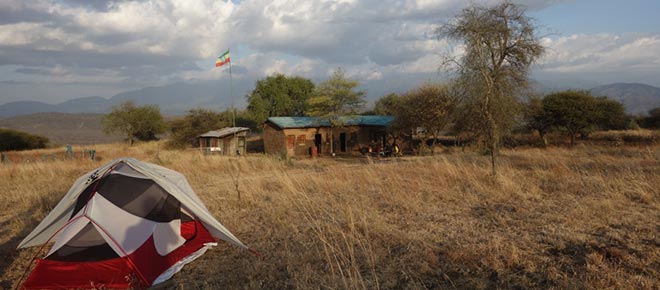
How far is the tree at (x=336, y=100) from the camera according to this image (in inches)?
1046

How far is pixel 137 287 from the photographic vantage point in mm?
4559

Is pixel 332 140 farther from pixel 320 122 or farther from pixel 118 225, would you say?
pixel 118 225

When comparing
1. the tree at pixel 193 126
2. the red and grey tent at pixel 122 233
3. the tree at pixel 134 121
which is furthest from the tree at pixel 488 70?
the tree at pixel 134 121

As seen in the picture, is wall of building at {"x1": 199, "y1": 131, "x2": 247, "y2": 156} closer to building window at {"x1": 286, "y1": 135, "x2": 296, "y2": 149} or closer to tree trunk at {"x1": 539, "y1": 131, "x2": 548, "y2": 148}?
building window at {"x1": 286, "y1": 135, "x2": 296, "y2": 149}

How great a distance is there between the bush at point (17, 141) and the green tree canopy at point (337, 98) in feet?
105

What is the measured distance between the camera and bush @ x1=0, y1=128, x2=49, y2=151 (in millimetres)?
37281

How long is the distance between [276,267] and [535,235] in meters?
3.70

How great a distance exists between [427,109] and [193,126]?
22683 mm

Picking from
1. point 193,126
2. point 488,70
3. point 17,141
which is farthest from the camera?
point 17,141

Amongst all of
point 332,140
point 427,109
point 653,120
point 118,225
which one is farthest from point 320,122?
point 653,120

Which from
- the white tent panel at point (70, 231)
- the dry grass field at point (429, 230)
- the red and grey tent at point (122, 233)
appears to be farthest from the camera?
the white tent panel at point (70, 231)

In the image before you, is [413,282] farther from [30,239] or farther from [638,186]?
[638,186]

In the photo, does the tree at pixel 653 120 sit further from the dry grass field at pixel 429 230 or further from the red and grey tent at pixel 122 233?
the red and grey tent at pixel 122 233

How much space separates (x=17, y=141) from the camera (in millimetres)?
38156
